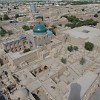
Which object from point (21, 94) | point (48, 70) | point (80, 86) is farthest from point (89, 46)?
point (21, 94)

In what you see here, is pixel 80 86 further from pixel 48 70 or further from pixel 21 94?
pixel 21 94

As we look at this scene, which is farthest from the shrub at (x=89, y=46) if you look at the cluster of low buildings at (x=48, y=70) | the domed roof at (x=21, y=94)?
the domed roof at (x=21, y=94)

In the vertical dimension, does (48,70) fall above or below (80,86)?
below

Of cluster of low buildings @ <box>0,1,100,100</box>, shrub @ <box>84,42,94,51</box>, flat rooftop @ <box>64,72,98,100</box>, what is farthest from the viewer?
shrub @ <box>84,42,94,51</box>

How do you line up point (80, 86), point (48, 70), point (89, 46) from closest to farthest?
point (80, 86) < point (48, 70) < point (89, 46)

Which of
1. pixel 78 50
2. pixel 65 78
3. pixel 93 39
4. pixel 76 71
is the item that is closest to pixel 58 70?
pixel 65 78

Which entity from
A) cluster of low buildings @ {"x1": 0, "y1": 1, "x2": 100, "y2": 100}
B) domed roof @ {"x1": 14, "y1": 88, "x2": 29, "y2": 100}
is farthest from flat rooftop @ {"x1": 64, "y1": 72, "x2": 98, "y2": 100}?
domed roof @ {"x1": 14, "y1": 88, "x2": 29, "y2": 100}

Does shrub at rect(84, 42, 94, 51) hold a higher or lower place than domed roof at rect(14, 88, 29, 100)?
lower

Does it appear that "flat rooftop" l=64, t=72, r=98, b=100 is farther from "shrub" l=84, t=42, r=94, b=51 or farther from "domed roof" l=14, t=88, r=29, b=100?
"shrub" l=84, t=42, r=94, b=51

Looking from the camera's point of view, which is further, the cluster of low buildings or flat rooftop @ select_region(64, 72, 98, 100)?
the cluster of low buildings

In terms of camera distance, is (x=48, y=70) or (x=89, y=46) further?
(x=89, y=46)

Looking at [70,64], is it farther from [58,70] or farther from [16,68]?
[16,68]
